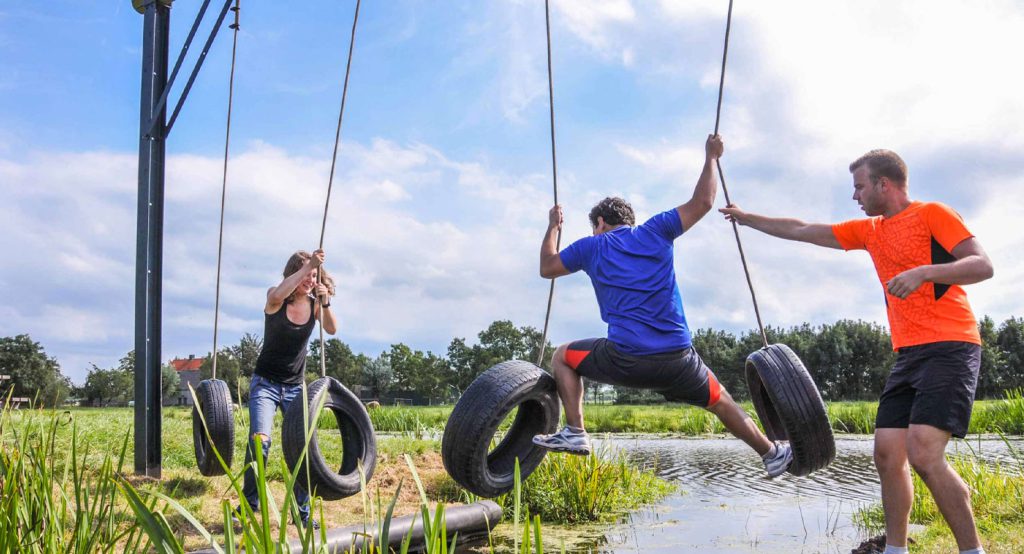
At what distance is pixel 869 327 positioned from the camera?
53.7m

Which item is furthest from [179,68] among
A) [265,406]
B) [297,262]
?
[265,406]

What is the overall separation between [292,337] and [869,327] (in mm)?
55059

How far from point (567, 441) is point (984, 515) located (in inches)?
199

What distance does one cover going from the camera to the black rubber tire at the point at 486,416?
12.4ft

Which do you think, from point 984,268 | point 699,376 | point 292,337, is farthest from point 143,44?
point 984,268

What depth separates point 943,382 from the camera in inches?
142

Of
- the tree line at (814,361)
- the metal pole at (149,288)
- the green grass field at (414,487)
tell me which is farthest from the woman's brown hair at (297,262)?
the tree line at (814,361)

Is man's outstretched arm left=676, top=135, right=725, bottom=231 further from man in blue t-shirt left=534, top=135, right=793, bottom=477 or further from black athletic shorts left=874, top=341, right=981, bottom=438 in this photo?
black athletic shorts left=874, top=341, right=981, bottom=438

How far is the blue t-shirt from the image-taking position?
3.78m

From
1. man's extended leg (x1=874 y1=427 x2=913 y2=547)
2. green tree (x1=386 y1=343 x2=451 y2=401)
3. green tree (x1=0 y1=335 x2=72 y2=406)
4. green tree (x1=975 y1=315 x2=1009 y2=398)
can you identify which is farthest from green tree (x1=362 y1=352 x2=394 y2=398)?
man's extended leg (x1=874 y1=427 x2=913 y2=547)

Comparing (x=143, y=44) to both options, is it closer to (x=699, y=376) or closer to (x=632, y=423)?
(x=699, y=376)

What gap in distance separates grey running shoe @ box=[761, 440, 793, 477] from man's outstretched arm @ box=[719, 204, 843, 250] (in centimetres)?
118

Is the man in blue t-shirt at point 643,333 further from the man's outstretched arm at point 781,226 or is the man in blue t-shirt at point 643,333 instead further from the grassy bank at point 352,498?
the grassy bank at point 352,498

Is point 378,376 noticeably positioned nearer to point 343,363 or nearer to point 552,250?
point 343,363
